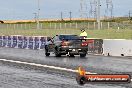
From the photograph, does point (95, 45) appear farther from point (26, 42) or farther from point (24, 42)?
point (24, 42)

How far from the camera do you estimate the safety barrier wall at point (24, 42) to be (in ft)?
141

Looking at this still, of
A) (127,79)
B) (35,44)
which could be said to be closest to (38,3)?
(35,44)

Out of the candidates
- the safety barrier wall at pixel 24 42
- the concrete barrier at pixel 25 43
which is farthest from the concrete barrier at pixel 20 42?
the concrete barrier at pixel 25 43

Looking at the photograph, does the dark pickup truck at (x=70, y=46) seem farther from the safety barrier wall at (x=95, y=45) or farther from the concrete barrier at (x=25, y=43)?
the concrete barrier at (x=25, y=43)

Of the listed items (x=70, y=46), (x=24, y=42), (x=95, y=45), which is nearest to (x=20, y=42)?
(x=24, y=42)

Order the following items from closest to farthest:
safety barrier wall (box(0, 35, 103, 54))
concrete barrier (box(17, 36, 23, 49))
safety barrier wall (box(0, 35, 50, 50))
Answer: safety barrier wall (box(0, 35, 103, 54))
safety barrier wall (box(0, 35, 50, 50))
concrete barrier (box(17, 36, 23, 49))

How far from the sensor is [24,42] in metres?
46.1

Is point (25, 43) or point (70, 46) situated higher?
point (70, 46)

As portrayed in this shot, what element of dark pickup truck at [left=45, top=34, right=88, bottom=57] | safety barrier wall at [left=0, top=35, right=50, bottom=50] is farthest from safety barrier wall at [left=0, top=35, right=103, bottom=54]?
dark pickup truck at [left=45, top=34, right=88, bottom=57]

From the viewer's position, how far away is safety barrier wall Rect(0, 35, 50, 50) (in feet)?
141

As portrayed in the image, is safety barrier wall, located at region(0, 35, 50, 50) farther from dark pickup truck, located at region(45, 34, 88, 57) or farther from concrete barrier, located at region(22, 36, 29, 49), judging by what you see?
dark pickup truck, located at region(45, 34, 88, 57)

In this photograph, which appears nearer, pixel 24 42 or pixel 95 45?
pixel 95 45

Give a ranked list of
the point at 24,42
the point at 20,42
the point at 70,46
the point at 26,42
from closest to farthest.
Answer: the point at 70,46
the point at 26,42
the point at 24,42
the point at 20,42

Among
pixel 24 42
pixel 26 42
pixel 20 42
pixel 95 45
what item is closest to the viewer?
pixel 95 45
